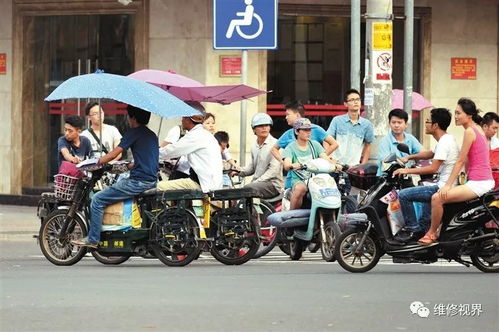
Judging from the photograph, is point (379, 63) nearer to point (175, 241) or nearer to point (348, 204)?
point (348, 204)

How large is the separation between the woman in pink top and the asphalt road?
0.58 metres

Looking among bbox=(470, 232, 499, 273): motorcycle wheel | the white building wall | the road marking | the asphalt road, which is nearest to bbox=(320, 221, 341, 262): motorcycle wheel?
the asphalt road

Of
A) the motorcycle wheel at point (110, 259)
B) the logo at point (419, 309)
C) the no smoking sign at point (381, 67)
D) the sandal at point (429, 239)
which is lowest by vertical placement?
the motorcycle wheel at point (110, 259)

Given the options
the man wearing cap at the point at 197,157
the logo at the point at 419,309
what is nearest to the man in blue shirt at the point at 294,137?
the man wearing cap at the point at 197,157

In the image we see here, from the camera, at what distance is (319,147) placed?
643 inches

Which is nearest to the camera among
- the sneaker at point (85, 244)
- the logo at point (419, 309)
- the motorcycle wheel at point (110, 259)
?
the logo at point (419, 309)

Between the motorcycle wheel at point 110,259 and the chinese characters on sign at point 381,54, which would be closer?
the motorcycle wheel at point 110,259

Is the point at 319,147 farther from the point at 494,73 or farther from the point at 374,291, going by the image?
the point at 494,73

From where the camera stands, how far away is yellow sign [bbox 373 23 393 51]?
19.3 meters

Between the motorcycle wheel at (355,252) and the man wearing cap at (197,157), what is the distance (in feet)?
6.66

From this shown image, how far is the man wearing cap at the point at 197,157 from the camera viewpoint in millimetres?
15117

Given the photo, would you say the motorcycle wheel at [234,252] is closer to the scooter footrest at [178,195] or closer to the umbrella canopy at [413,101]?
the scooter footrest at [178,195]

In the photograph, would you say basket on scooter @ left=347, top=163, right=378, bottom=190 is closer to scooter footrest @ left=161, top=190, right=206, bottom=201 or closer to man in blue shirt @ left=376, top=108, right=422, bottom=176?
man in blue shirt @ left=376, top=108, right=422, bottom=176

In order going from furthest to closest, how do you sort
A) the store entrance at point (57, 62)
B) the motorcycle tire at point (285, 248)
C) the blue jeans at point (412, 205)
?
the store entrance at point (57, 62) < the motorcycle tire at point (285, 248) < the blue jeans at point (412, 205)
